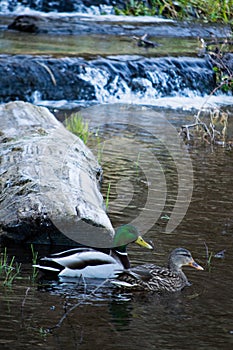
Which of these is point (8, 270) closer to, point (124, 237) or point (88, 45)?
point (124, 237)

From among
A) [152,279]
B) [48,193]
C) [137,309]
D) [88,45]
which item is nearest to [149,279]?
[152,279]

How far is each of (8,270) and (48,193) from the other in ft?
3.43

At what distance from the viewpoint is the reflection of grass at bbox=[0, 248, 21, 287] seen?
6.52 m

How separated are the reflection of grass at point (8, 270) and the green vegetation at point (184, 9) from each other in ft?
51.9

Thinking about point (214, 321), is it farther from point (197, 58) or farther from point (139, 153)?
point (197, 58)

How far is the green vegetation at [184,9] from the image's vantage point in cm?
2231

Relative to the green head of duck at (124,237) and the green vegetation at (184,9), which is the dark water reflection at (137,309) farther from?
the green vegetation at (184,9)

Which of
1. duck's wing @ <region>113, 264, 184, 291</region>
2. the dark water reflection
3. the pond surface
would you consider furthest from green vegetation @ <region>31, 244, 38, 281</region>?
the pond surface

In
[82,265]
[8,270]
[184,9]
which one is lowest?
[184,9]

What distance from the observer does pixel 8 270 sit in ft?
22.2

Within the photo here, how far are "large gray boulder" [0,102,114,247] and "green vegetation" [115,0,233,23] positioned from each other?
13972 millimetres

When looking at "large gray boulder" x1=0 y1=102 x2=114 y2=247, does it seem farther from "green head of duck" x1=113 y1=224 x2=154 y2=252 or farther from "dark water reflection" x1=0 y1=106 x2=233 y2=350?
"green head of duck" x1=113 y1=224 x2=154 y2=252

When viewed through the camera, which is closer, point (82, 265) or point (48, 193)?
point (82, 265)

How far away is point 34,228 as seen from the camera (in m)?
7.48
